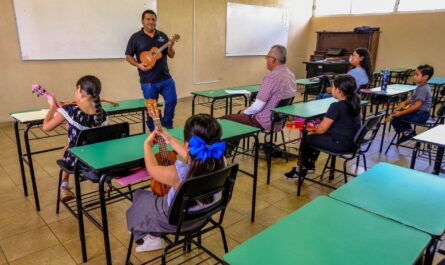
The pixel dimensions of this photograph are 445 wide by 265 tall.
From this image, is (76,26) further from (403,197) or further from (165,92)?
(403,197)

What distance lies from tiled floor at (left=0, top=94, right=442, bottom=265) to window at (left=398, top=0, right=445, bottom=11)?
559 cm

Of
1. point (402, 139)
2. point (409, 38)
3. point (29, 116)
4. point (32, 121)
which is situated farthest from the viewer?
point (409, 38)

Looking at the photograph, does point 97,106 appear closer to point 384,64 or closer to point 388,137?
point 388,137

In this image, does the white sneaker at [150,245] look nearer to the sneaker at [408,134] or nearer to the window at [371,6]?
the sneaker at [408,134]

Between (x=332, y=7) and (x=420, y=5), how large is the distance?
7.39 ft

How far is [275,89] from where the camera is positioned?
317 centimetres

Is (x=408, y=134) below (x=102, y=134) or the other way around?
below


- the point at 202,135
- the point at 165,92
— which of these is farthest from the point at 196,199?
the point at 165,92

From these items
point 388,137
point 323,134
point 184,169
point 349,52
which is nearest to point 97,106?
point 184,169

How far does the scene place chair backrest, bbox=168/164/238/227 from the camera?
1387mm

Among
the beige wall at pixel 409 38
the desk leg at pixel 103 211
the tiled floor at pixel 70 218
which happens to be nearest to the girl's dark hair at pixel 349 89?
the tiled floor at pixel 70 218

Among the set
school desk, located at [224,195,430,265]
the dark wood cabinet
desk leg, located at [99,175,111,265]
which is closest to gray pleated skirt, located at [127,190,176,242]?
desk leg, located at [99,175,111,265]

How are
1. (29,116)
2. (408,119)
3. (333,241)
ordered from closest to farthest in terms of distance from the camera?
(333,241) < (29,116) < (408,119)

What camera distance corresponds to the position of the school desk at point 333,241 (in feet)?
3.17
